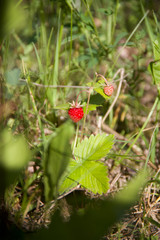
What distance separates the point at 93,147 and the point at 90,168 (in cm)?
8

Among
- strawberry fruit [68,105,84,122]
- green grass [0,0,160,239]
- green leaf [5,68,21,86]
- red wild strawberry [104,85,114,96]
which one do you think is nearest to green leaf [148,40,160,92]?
green grass [0,0,160,239]

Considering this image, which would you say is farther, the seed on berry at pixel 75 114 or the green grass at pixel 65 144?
the seed on berry at pixel 75 114

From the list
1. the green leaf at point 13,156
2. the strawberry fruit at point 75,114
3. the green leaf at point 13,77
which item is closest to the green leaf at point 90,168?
the strawberry fruit at point 75,114

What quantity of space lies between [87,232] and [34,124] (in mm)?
785

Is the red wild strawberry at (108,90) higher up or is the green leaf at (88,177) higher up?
the red wild strawberry at (108,90)

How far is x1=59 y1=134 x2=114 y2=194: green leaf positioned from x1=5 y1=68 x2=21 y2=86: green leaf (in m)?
0.37

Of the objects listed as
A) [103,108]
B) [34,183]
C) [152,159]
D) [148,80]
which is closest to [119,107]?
[103,108]

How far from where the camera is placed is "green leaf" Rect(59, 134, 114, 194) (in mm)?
780

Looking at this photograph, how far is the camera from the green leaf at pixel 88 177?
2.55 ft

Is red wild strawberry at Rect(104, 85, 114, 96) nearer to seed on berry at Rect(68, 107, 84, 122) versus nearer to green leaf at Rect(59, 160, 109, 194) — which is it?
seed on berry at Rect(68, 107, 84, 122)

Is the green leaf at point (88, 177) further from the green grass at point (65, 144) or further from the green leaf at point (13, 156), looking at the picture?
the green leaf at point (13, 156)

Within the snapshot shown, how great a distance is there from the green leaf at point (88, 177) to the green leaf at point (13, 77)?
40cm

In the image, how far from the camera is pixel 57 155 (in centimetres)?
54

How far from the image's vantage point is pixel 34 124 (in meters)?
1.08
